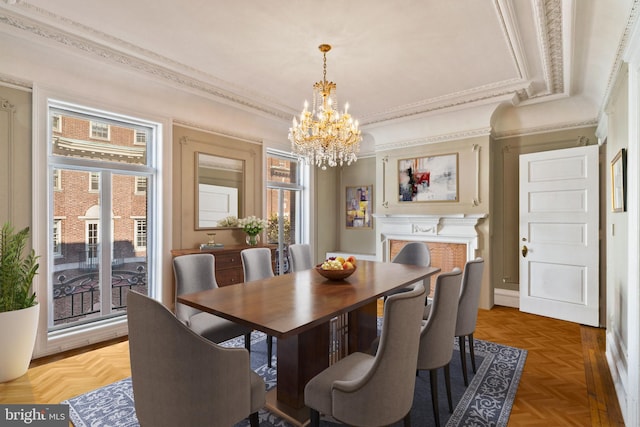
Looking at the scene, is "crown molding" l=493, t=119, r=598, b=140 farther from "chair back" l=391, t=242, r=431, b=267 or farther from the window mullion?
the window mullion

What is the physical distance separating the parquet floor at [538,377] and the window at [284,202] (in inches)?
110

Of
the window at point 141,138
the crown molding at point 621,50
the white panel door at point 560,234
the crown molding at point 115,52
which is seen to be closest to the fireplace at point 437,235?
the white panel door at point 560,234

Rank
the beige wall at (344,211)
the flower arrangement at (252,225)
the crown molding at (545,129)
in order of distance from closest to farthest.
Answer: the crown molding at (545,129) < the flower arrangement at (252,225) < the beige wall at (344,211)

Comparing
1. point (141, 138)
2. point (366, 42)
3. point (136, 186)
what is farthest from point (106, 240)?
point (366, 42)

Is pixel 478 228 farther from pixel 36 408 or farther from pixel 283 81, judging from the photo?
pixel 36 408

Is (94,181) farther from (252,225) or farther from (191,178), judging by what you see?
(252,225)

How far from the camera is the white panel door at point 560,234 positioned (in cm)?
401

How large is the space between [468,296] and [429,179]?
122 inches

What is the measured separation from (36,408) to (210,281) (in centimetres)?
141

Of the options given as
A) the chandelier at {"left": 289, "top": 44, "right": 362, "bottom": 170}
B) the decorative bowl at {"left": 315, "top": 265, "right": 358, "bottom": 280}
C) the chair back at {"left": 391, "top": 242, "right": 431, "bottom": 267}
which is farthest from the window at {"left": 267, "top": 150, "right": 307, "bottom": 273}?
the decorative bowl at {"left": 315, "top": 265, "right": 358, "bottom": 280}

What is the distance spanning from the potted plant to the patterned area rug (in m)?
0.73

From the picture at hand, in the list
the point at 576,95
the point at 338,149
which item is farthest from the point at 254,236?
the point at 576,95

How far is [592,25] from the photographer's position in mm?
2666

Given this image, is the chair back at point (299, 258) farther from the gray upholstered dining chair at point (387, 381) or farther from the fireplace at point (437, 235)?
the gray upholstered dining chair at point (387, 381)
